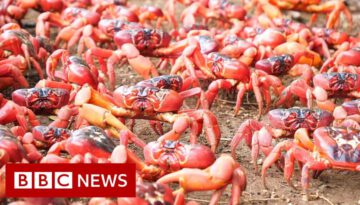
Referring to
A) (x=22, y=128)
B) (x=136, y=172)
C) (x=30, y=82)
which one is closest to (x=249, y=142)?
(x=136, y=172)

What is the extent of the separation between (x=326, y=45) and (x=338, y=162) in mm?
3574

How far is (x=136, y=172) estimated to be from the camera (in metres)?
4.66

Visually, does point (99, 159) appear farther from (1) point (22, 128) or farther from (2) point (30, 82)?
(2) point (30, 82)

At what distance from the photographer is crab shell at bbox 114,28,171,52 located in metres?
7.45

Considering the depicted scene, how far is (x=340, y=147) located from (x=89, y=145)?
1765 mm

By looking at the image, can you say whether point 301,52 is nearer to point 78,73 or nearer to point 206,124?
point 206,124

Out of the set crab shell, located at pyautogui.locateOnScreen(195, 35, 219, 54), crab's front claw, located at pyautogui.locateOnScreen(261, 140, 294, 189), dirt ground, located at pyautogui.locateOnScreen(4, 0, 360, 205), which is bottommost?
dirt ground, located at pyautogui.locateOnScreen(4, 0, 360, 205)

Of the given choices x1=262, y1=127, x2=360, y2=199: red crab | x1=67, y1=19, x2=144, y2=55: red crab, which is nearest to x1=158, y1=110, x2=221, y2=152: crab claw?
x1=262, y1=127, x2=360, y2=199: red crab

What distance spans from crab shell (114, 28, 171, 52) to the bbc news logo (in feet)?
9.92

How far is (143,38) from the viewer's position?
7.48 metres

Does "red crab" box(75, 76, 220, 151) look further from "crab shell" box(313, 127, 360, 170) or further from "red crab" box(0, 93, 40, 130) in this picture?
"crab shell" box(313, 127, 360, 170)

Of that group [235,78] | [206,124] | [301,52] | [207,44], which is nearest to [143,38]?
[207,44]

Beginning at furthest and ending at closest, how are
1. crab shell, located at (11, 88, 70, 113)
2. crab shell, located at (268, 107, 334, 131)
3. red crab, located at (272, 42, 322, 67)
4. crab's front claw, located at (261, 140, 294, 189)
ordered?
red crab, located at (272, 42, 322, 67), crab shell, located at (11, 88, 70, 113), crab shell, located at (268, 107, 334, 131), crab's front claw, located at (261, 140, 294, 189)

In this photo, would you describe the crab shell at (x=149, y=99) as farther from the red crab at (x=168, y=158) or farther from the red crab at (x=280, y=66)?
the red crab at (x=280, y=66)
